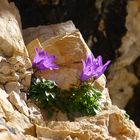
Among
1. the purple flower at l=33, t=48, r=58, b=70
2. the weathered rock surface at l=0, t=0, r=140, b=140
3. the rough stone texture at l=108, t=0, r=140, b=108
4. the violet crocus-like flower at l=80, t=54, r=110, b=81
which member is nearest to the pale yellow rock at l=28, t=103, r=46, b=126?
the weathered rock surface at l=0, t=0, r=140, b=140

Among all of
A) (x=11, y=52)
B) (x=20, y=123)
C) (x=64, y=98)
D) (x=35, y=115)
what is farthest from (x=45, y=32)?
(x=20, y=123)

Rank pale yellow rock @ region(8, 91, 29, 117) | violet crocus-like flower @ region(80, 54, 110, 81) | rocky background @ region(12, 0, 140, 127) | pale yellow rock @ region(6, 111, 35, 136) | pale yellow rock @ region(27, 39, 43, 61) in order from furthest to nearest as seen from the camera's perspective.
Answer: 1. rocky background @ region(12, 0, 140, 127)
2. pale yellow rock @ region(27, 39, 43, 61)
3. violet crocus-like flower @ region(80, 54, 110, 81)
4. pale yellow rock @ region(8, 91, 29, 117)
5. pale yellow rock @ region(6, 111, 35, 136)

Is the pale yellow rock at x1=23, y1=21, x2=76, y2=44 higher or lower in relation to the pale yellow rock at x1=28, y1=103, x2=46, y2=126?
higher

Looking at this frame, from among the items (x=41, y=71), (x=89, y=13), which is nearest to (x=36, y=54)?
(x=41, y=71)

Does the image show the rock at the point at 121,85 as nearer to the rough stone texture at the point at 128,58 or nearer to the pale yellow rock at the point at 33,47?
the rough stone texture at the point at 128,58

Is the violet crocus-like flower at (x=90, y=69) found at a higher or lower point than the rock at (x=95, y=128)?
higher

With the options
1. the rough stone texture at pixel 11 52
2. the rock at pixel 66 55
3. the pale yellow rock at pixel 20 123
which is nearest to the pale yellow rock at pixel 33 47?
the rock at pixel 66 55

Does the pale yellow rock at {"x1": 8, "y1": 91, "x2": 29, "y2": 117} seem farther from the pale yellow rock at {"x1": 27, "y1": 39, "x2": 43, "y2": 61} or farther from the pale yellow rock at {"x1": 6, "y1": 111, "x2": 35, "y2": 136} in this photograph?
the pale yellow rock at {"x1": 27, "y1": 39, "x2": 43, "y2": 61}
